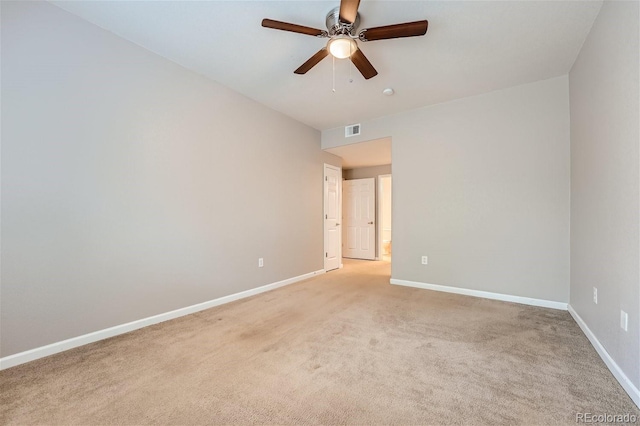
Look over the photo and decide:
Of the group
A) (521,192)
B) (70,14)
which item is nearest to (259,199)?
(70,14)

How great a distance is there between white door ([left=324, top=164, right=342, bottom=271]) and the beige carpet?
2.42 metres

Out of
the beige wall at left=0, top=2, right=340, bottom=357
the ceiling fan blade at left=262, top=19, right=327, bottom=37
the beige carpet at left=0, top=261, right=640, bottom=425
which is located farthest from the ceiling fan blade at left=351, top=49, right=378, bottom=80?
the beige carpet at left=0, top=261, right=640, bottom=425

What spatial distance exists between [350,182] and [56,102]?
582 centimetres

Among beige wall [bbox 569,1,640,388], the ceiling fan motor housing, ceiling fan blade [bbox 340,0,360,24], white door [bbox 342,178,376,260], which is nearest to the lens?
beige wall [bbox 569,1,640,388]

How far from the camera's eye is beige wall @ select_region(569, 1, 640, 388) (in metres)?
1.60

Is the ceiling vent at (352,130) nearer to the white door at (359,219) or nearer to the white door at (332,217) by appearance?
the white door at (332,217)

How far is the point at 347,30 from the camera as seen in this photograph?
2.08 metres

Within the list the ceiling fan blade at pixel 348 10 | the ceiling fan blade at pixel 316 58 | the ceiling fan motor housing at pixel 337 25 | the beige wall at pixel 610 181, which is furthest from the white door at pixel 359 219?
the ceiling fan blade at pixel 348 10

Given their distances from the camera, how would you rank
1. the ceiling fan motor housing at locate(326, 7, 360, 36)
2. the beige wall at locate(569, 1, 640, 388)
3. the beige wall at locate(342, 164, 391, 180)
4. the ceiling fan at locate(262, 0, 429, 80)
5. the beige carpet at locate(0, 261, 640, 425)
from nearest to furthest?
the beige carpet at locate(0, 261, 640, 425), the beige wall at locate(569, 1, 640, 388), the ceiling fan at locate(262, 0, 429, 80), the ceiling fan motor housing at locate(326, 7, 360, 36), the beige wall at locate(342, 164, 391, 180)

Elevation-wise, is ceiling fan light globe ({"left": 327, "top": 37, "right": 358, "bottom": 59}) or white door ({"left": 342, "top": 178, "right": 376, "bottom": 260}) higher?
ceiling fan light globe ({"left": 327, "top": 37, "right": 358, "bottom": 59})

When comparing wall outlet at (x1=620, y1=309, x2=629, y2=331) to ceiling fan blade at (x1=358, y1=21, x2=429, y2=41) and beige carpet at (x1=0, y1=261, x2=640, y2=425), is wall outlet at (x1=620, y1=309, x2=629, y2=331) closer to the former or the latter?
beige carpet at (x1=0, y1=261, x2=640, y2=425)

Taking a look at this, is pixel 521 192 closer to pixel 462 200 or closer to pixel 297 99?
pixel 462 200

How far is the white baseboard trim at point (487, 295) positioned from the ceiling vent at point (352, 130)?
8.36 feet

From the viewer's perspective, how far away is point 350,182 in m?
7.18
